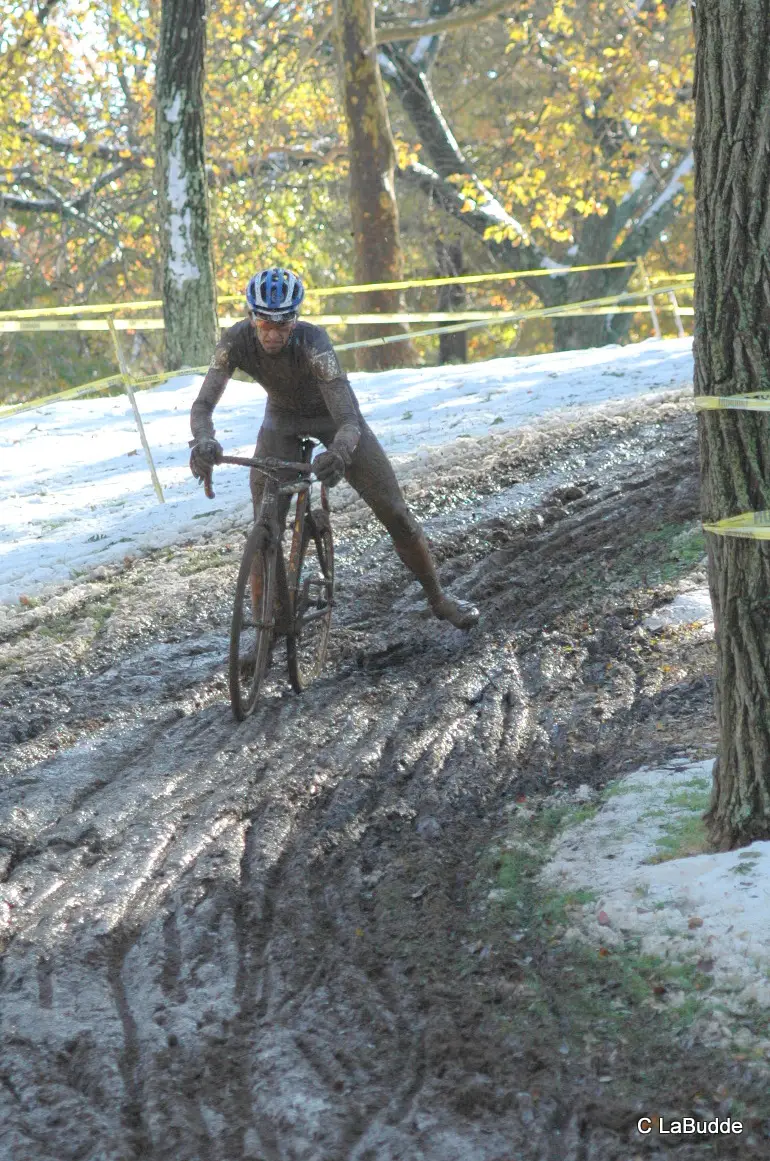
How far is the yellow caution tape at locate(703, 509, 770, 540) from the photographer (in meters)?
4.30

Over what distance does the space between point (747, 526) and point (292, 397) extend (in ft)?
10.1

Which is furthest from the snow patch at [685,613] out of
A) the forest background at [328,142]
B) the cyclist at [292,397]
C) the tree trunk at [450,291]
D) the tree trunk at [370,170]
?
the tree trunk at [450,291]

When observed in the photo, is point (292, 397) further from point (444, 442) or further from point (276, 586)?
point (444, 442)

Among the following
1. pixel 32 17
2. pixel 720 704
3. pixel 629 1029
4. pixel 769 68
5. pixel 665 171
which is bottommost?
pixel 629 1029

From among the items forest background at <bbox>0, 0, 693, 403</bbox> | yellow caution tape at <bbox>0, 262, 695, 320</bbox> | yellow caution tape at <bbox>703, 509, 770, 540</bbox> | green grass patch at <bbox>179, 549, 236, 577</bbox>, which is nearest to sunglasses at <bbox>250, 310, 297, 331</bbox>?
yellow caution tape at <bbox>703, 509, 770, 540</bbox>

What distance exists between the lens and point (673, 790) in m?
5.12

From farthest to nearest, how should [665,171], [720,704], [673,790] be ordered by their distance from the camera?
[665,171], [673,790], [720,704]

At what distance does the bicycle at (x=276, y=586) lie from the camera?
21.0ft

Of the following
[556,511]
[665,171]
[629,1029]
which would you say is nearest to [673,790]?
[629,1029]

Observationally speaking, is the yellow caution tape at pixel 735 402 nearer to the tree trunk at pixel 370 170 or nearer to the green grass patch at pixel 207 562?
the green grass patch at pixel 207 562

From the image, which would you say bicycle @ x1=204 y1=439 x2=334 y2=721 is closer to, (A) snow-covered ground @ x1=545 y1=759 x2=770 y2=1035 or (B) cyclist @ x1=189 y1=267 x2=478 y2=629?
(B) cyclist @ x1=189 y1=267 x2=478 y2=629

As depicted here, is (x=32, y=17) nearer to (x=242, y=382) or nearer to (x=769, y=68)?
(x=242, y=382)

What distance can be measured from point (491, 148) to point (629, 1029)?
86.2 ft

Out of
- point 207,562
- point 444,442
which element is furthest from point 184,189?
point 207,562
